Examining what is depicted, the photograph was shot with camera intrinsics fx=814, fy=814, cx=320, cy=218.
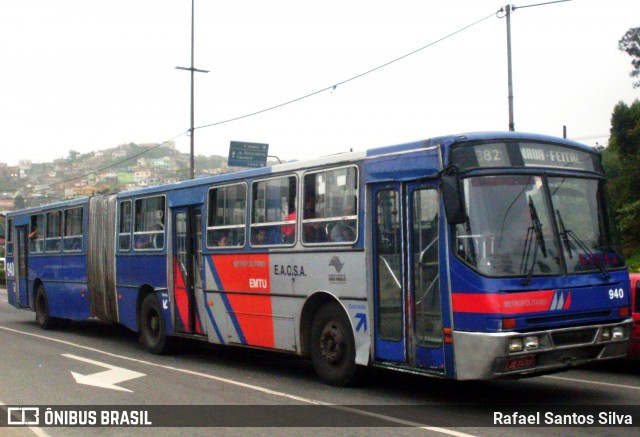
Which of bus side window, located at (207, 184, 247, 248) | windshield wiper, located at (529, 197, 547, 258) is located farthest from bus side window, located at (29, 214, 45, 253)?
windshield wiper, located at (529, 197, 547, 258)

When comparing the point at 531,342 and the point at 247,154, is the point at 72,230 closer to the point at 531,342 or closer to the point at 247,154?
the point at 531,342

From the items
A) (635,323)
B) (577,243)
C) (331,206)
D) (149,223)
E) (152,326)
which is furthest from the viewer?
(149,223)

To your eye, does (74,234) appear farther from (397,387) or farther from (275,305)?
(397,387)

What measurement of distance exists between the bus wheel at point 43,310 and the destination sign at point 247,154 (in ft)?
64.4

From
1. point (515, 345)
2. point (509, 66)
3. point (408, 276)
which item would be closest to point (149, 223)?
point (408, 276)

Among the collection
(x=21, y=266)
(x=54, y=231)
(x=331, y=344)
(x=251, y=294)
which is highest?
(x=54, y=231)

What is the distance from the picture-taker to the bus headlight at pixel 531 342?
8359mm

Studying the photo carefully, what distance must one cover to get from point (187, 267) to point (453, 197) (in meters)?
6.71

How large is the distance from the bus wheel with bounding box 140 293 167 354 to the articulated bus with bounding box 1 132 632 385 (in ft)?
3.52

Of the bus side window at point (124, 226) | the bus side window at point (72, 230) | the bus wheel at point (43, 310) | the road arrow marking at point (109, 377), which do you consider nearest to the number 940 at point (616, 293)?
the road arrow marking at point (109, 377)

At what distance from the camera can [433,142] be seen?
914 cm

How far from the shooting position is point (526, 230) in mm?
8758

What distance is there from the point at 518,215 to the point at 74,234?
12428 millimetres

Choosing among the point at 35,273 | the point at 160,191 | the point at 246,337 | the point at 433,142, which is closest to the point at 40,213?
the point at 35,273
